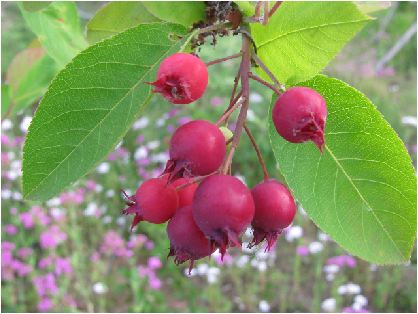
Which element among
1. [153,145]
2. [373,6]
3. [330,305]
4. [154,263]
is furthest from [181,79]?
[153,145]

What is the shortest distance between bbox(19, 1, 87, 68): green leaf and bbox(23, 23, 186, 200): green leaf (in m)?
0.34

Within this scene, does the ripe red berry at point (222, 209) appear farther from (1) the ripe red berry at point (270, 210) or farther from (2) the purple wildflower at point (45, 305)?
(2) the purple wildflower at point (45, 305)

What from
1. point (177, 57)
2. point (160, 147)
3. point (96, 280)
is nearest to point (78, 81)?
point (177, 57)

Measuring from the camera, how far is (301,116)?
1.84 feet

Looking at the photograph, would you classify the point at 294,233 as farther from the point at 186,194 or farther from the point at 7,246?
the point at 186,194

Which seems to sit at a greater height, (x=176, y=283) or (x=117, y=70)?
(x=117, y=70)

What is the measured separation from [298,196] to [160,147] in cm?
360

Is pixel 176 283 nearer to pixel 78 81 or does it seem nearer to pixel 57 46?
pixel 57 46

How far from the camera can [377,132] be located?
68 cm

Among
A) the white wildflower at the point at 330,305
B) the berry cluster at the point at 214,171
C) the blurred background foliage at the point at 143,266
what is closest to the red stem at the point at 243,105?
the berry cluster at the point at 214,171

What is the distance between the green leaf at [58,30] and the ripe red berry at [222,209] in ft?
1.75

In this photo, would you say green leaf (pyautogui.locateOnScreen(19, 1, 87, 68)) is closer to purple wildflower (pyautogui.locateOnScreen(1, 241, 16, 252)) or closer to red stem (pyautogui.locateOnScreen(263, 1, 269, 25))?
red stem (pyautogui.locateOnScreen(263, 1, 269, 25))

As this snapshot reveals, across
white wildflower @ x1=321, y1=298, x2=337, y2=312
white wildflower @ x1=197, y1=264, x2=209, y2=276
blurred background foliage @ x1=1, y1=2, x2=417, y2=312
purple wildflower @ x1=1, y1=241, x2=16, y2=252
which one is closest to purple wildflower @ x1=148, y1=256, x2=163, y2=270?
blurred background foliage @ x1=1, y1=2, x2=417, y2=312

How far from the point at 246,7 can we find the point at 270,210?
0.23 metres
